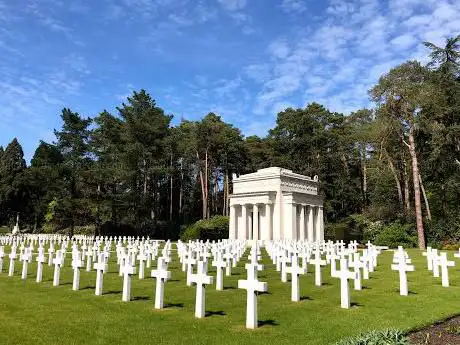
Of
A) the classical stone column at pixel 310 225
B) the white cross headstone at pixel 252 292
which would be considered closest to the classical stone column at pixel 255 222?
the classical stone column at pixel 310 225

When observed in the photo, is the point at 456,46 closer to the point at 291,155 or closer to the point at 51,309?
the point at 291,155

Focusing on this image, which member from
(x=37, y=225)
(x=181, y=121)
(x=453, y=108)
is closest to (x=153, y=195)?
(x=181, y=121)

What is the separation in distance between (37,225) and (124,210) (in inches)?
887

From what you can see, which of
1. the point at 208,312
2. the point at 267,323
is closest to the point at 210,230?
the point at 208,312

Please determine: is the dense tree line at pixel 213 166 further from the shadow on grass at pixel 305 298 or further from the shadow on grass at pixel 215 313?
the shadow on grass at pixel 215 313

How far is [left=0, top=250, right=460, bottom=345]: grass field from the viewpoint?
20.6 feet

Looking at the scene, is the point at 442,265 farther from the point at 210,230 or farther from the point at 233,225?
the point at 210,230

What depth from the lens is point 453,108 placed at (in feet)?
107

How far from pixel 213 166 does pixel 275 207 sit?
21.3 m

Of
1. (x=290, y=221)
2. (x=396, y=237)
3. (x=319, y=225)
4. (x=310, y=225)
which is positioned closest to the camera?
(x=396, y=237)

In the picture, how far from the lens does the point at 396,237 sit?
34781mm

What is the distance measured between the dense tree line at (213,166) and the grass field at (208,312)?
92.1 feet

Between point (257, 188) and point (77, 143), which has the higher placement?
point (77, 143)

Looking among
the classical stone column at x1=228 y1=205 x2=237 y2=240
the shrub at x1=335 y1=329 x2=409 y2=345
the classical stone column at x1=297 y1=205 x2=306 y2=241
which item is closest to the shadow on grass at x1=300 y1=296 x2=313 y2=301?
the shrub at x1=335 y1=329 x2=409 y2=345
